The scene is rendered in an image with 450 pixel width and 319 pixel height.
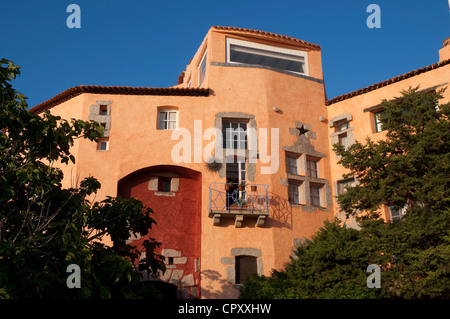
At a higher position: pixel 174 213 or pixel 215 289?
pixel 174 213

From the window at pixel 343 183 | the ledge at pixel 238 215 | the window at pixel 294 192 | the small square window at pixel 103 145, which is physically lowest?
the ledge at pixel 238 215

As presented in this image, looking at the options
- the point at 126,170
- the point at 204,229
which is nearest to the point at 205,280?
the point at 204,229

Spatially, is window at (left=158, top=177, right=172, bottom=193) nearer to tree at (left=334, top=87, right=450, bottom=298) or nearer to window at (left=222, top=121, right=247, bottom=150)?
window at (left=222, top=121, right=247, bottom=150)

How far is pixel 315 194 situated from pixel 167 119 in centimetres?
677

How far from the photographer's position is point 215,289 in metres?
17.5

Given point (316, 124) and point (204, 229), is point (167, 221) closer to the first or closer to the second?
point (204, 229)

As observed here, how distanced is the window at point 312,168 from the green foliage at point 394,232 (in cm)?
356

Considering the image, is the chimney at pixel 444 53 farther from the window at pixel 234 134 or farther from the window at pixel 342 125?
the window at pixel 234 134

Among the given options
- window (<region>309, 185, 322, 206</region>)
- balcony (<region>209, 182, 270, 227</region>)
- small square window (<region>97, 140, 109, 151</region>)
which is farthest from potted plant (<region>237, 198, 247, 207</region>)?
small square window (<region>97, 140, 109, 151</region>)

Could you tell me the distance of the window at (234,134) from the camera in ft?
64.4

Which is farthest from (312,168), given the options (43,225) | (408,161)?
(43,225)

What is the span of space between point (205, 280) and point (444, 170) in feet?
28.7

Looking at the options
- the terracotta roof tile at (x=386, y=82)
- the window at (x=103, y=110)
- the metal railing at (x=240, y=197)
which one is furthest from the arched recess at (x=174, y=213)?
the terracotta roof tile at (x=386, y=82)

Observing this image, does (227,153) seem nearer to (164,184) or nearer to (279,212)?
(164,184)
